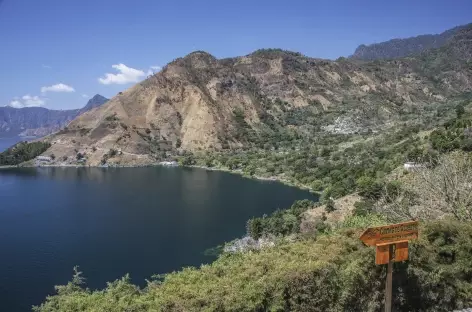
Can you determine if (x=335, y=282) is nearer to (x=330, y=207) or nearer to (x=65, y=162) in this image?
(x=330, y=207)

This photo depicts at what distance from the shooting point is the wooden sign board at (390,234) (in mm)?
10828

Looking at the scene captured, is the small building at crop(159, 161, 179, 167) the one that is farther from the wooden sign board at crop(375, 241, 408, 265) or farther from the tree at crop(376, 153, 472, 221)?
the wooden sign board at crop(375, 241, 408, 265)

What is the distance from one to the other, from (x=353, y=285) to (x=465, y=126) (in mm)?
50205

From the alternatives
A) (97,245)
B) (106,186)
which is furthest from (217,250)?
(106,186)

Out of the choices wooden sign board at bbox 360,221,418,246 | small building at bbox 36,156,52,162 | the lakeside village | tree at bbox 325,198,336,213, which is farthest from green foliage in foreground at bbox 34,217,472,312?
small building at bbox 36,156,52,162

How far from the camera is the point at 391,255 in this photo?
11359mm

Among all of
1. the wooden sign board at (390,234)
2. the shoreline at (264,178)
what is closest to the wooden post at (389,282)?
the wooden sign board at (390,234)

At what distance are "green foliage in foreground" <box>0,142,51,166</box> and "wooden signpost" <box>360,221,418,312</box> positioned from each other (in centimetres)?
11776

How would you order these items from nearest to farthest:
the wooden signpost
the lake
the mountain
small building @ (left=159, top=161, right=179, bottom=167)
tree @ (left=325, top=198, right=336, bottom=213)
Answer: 1. the wooden signpost
2. the lake
3. tree @ (left=325, top=198, right=336, bottom=213)
4. small building @ (left=159, top=161, right=179, bottom=167)
5. the mountain

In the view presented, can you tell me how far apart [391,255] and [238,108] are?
4948 inches

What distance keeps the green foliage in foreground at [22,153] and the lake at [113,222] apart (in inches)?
791

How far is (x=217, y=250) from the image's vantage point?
44.1 meters

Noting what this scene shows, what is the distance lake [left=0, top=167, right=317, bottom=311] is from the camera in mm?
39000

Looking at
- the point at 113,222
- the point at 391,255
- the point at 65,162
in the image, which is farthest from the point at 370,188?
the point at 65,162
